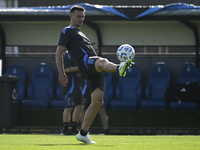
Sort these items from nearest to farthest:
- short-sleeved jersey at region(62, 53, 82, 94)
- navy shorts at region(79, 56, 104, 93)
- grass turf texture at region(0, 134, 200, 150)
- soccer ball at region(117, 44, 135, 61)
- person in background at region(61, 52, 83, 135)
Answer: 1. grass turf texture at region(0, 134, 200, 150)
2. navy shorts at region(79, 56, 104, 93)
3. soccer ball at region(117, 44, 135, 61)
4. person in background at region(61, 52, 83, 135)
5. short-sleeved jersey at region(62, 53, 82, 94)

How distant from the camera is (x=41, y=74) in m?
12.1

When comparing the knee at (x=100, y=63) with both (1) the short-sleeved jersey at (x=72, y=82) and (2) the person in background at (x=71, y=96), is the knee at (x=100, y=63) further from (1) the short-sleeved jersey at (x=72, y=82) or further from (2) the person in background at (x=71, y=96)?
(1) the short-sleeved jersey at (x=72, y=82)

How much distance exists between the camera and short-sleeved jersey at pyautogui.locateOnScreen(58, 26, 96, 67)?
19.4 ft

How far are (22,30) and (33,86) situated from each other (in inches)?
64.6

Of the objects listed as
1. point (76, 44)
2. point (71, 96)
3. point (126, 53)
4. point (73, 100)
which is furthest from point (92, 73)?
point (71, 96)

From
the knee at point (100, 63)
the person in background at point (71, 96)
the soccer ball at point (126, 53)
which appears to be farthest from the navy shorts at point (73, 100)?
the knee at point (100, 63)

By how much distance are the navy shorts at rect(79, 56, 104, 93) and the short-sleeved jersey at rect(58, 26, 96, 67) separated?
16 cm

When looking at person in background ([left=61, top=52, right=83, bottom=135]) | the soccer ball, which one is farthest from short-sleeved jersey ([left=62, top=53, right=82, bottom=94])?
the soccer ball

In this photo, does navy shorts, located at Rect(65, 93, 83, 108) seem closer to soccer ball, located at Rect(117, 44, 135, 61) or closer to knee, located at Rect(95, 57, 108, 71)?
soccer ball, located at Rect(117, 44, 135, 61)

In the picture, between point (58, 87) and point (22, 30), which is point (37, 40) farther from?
point (58, 87)

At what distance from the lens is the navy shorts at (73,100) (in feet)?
27.8

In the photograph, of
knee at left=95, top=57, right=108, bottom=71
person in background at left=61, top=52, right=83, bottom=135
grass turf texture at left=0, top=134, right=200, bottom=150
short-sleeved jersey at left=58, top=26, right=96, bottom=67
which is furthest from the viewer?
person in background at left=61, top=52, right=83, bottom=135

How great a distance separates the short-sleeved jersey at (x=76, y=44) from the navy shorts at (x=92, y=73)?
162 millimetres

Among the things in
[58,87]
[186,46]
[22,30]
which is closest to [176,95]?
[186,46]
